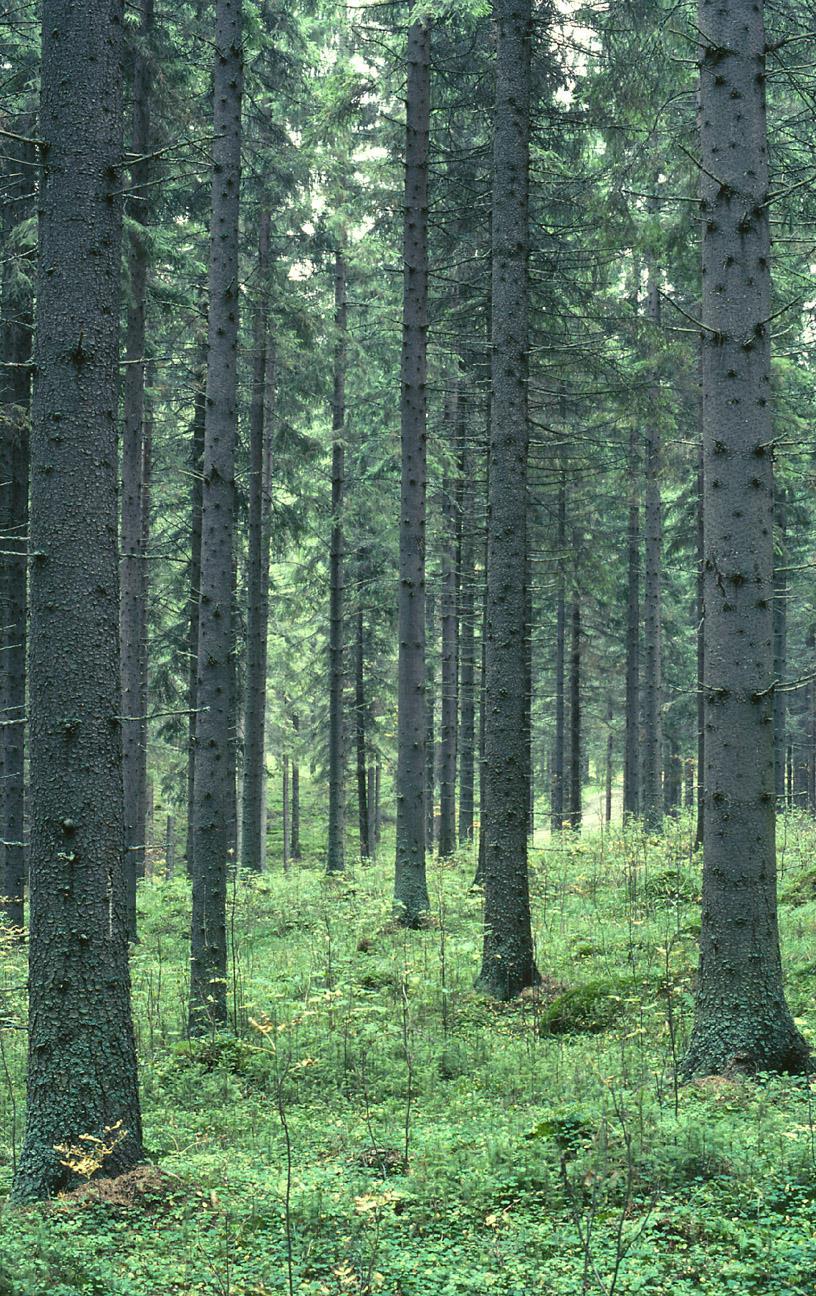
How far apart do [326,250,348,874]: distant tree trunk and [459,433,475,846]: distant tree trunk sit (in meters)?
2.72

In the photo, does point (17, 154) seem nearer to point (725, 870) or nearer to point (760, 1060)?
point (725, 870)

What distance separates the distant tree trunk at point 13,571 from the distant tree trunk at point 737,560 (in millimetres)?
10705

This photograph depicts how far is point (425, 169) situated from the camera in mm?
13680

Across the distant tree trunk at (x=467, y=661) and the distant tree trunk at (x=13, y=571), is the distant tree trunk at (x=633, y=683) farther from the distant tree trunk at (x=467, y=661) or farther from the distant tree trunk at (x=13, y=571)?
the distant tree trunk at (x=13, y=571)

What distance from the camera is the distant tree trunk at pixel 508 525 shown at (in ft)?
31.2

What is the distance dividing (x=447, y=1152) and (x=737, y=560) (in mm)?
4221

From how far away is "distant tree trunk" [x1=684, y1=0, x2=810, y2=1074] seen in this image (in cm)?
629

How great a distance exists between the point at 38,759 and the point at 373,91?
12176 millimetres

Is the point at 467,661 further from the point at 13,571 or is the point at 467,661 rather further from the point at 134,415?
the point at 134,415

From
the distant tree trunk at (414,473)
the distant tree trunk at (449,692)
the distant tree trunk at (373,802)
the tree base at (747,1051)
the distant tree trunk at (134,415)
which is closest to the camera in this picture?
the tree base at (747,1051)

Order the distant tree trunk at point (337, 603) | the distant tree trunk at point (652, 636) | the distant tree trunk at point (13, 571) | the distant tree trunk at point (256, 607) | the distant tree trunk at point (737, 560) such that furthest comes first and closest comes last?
the distant tree trunk at point (652, 636) → the distant tree trunk at point (337, 603) → the distant tree trunk at point (256, 607) → the distant tree trunk at point (13, 571) → the distant tree trunk at point (737, 560)

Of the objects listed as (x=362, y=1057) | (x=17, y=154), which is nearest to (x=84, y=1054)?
(x=362, y=1057)

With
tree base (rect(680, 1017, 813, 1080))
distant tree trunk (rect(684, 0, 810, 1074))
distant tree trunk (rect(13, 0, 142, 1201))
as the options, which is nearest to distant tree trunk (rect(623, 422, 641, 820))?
distant tree trunk (rect(684, 0, 810, 1074))

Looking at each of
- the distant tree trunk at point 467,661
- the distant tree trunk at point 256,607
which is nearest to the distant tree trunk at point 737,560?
the distant tree trunk at point 256,607
